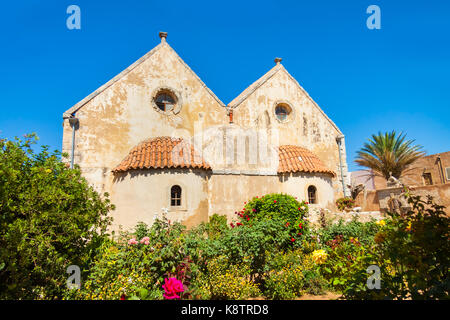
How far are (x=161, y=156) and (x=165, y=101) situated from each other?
4201mm

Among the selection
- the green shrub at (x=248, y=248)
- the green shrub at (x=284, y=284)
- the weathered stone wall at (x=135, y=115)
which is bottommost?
the green shrub at (x=284, y=284)

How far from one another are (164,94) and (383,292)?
15.2 meters

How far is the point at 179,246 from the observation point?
6746 millimetres

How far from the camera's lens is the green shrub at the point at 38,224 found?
16.2ft

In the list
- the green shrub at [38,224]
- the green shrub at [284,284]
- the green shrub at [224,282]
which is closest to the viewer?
the green shrub at [38,224]

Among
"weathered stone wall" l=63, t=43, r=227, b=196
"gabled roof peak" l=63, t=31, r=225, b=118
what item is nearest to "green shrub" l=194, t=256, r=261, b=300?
"weathered stone wall" l=63, t=43, r=227, b=196

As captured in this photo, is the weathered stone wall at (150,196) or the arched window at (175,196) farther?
the arched window at (175,196)

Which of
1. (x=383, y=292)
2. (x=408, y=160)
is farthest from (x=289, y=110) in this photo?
(x=383, y=292)

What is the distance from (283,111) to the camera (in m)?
19.7

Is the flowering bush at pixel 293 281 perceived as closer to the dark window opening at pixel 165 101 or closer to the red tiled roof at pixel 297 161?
the red tiled roof at pixel 297 161

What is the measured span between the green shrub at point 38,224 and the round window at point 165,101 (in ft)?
31.8

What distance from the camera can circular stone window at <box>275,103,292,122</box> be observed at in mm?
19406

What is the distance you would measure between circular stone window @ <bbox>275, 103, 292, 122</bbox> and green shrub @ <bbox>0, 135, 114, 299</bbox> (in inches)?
577

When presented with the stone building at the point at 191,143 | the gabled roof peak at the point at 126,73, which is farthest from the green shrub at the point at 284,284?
the gabled roof peak at the point at 126,73
